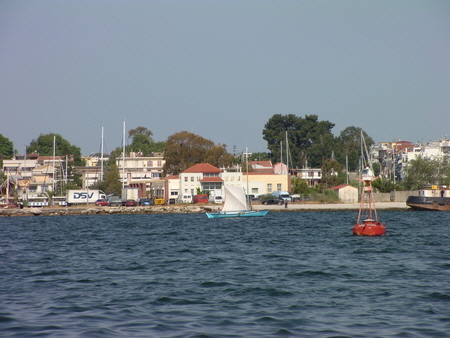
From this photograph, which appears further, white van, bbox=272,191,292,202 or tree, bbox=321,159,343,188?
tree, bbox=321,159,343,188

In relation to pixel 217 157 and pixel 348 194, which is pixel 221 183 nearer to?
pixel 217 157

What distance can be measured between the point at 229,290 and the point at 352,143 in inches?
6291

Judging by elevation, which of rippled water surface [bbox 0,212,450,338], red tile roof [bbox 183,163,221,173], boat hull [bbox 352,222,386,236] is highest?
red tile roof [bbox 183,163,221,173]

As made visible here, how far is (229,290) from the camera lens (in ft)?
70.4

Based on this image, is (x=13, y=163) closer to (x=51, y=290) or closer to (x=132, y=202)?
(x=132, y=202)

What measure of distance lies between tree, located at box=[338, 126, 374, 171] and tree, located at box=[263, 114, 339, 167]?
8868 millimetres

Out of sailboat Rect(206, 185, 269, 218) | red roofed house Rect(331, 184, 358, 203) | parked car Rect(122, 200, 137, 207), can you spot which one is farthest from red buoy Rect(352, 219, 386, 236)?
parked car Rect(122, 200, 137, 207)

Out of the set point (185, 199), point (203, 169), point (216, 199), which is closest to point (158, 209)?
point (216, 199)

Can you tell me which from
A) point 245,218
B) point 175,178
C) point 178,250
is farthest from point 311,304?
point 175,178

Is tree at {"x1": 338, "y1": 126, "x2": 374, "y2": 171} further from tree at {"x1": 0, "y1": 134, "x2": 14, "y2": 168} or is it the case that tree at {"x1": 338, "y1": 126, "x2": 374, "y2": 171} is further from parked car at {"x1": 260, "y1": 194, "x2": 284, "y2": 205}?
tree at {"x1": 0, "y1": 134, "x2": 14, "y2": 168}

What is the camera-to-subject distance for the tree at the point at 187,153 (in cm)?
13525

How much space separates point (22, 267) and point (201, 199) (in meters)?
75.6

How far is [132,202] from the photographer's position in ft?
339

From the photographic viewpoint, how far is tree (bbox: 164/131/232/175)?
135 meters
